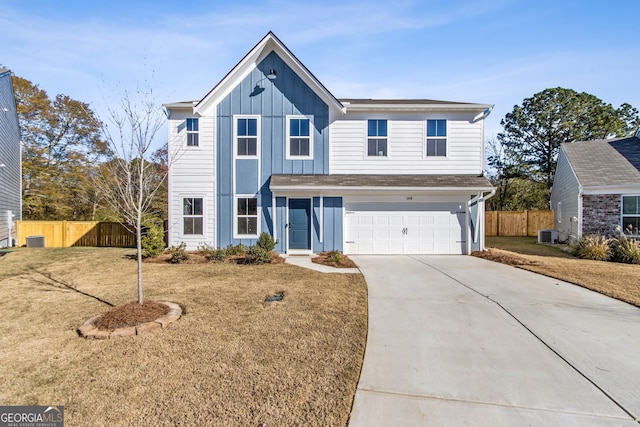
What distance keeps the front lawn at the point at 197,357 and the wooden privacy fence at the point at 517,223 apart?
60.5 feet

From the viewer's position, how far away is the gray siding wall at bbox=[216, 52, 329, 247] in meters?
12.1

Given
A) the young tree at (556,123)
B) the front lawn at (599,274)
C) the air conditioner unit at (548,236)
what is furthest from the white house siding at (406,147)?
the young tree at (556,123)

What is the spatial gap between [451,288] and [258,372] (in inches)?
203

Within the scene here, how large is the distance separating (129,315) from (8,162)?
17859 mm

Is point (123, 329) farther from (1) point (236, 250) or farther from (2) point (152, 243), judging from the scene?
(2) point (152, 243)

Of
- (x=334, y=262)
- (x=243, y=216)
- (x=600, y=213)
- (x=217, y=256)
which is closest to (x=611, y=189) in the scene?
(x=600, y=213)

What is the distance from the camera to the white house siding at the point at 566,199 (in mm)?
14880

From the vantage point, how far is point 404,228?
1217cm

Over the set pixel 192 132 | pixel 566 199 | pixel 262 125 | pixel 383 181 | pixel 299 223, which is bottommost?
pixel 299 223

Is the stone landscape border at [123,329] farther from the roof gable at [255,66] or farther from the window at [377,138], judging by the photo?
the window at [377,138]

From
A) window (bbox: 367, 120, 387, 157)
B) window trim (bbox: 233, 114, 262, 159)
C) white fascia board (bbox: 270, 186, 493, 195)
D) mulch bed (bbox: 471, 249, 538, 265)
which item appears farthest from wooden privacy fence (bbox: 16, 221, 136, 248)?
mulch bed (bbox: 471, 249, 538, 265)

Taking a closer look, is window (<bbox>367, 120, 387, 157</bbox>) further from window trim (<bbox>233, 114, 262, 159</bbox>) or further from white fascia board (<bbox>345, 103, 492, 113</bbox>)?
window trim (<bbox>233, 114, 262, 159</bbox>)

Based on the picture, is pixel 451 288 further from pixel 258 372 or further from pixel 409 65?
pixel 409 65

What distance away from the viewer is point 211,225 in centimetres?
1211
